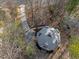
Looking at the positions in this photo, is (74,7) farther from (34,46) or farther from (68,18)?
(34,46)

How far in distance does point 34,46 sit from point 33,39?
95 millimetres

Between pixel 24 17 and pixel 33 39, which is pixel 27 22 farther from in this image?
pixel 33 39

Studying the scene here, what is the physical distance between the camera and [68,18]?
3.33 m

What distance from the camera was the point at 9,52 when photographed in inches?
106


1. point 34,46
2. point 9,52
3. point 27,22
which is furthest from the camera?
point 27,22

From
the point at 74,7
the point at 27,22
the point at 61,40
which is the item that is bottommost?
the point at 61,40

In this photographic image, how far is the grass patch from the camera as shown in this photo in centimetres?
294

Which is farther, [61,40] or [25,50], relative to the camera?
[61,40]

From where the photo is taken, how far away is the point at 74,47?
9.79ft

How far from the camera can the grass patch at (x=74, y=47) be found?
2938mm

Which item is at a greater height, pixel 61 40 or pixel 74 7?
pixel 74 7

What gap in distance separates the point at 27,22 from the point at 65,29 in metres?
0.55

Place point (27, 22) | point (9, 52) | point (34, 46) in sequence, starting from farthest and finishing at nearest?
1. point (27, 22)
2. point (34, 46)
3. point (9, 52)

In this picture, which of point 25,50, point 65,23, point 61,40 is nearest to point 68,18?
point 65,23
